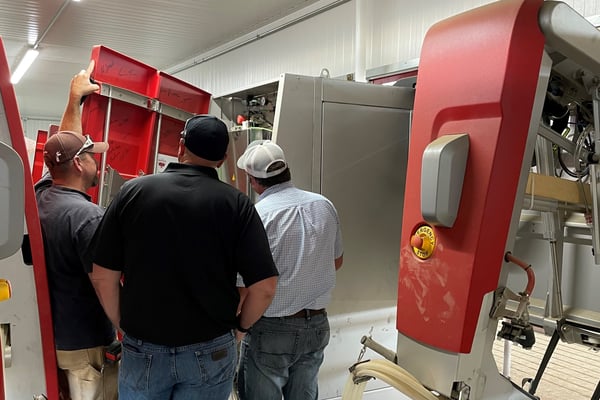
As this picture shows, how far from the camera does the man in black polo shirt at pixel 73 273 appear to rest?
1784mm

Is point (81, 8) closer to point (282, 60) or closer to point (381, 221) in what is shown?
point (282, 60)

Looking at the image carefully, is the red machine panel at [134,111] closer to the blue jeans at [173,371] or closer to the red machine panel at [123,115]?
the red machine panel at [123,115]

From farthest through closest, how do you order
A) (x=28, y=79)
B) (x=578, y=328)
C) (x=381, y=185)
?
(x=28, y=79)
(x=381, y=185)
(x=578, y=328)

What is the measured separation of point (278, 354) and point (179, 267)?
2.38ft

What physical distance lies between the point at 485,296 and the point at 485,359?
10.1 inches

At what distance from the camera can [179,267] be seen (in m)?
1.59

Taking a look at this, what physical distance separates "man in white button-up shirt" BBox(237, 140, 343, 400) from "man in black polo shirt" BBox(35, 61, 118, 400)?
0.62m

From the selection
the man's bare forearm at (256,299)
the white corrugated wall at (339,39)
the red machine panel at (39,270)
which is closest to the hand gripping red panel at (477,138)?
the man's bare forearm at (256,299)

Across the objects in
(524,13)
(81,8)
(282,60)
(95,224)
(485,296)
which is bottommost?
(485,296)

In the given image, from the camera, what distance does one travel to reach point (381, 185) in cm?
273

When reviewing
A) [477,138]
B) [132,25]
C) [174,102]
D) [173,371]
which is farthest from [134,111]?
[132,25]

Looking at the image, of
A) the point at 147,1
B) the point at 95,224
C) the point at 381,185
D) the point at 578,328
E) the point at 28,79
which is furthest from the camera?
the point at 28,79

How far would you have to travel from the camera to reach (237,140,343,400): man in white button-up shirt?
6.72 feet

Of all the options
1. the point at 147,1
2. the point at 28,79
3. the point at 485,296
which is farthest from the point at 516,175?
the point at 28,79
